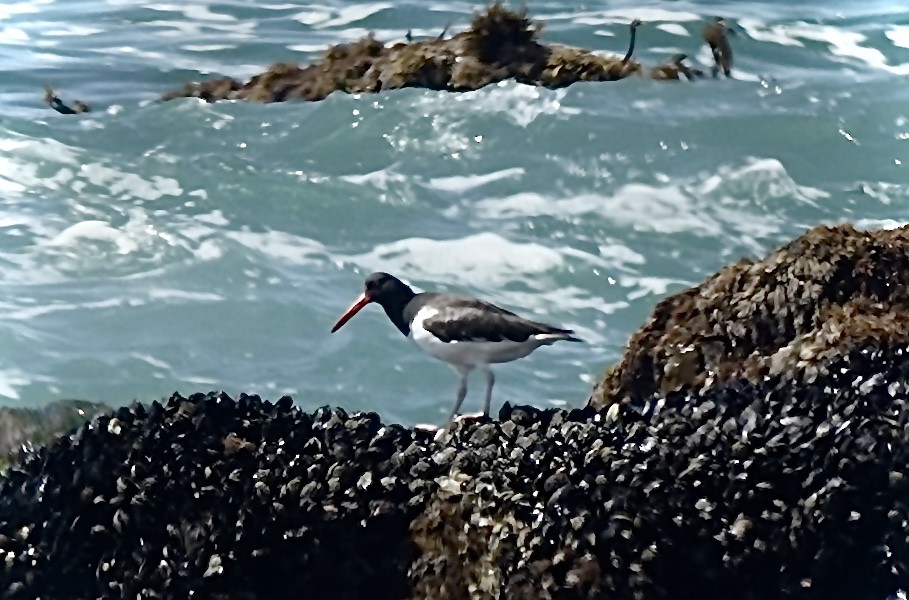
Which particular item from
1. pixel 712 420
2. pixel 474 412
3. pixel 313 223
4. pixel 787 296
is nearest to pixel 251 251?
pixel 313 223

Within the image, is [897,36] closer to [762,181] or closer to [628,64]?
[762,181]

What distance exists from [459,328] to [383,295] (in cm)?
19

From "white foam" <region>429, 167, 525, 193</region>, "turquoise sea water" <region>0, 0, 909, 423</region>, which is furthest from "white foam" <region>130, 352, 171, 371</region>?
"white foam" <region>429, 167, 525, 193</region>

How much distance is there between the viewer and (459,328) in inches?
108

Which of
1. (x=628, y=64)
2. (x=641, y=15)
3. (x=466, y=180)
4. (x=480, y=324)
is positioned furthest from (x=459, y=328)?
(x=641, y=15)

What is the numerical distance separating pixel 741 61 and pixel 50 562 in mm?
1937

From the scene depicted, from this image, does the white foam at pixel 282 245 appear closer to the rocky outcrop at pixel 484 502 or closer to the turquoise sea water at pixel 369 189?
the turquoise sea water at pixel 369 189

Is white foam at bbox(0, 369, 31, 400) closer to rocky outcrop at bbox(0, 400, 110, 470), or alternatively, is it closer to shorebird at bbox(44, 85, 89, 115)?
rocky outcrop at bbox(0, 400, 110, 470)

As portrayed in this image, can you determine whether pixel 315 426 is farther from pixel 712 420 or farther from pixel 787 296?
pixel 787 296

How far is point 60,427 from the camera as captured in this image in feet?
8.86

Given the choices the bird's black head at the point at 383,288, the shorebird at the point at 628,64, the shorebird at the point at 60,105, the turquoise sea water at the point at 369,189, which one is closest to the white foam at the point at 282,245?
the turquoise sea water at the point at 369,189

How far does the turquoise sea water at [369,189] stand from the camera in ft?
8.98

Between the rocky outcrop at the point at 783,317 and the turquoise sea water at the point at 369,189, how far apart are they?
5cm

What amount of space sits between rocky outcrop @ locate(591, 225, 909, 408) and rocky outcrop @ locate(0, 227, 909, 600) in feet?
0.33
